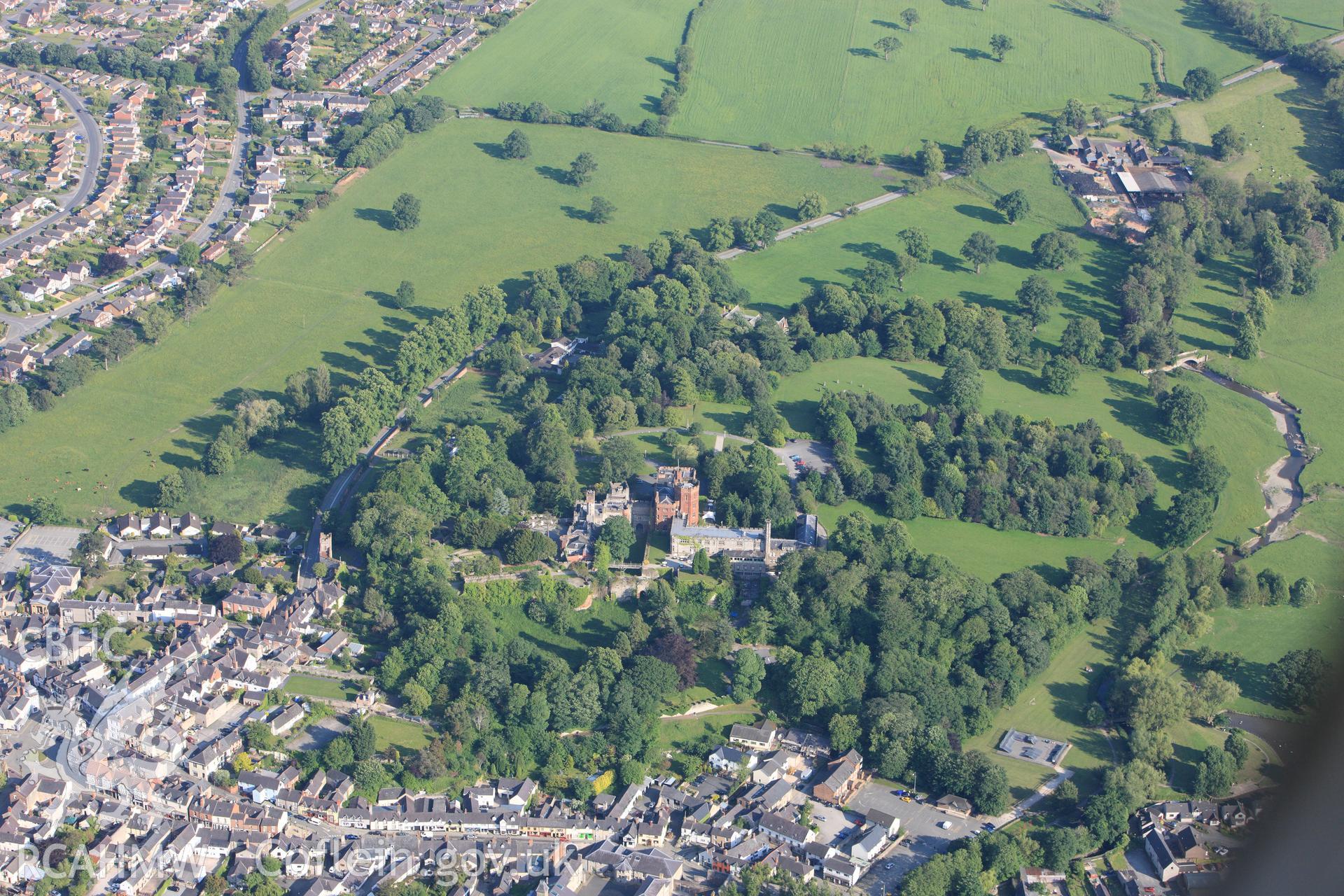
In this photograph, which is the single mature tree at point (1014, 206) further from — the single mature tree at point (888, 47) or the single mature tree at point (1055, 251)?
the single mature tree at point (888, 47)

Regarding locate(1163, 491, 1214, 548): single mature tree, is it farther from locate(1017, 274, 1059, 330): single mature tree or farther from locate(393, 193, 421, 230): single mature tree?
locate(393, 193, 421, 230): single mature tree

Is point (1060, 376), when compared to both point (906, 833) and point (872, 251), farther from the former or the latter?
point (906, 833)

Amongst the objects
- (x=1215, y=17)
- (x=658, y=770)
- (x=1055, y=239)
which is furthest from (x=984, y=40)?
(x=658, y=770)

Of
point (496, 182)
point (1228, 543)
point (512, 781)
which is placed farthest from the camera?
point (496, 182)

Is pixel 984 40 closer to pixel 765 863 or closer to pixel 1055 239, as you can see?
pixel 1055 239

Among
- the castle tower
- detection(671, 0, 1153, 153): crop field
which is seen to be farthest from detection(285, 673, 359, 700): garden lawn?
detection(671, 0, 1153, 153): crop field

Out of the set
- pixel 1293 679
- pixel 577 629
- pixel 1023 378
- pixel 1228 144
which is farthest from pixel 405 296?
pixel 1228 144

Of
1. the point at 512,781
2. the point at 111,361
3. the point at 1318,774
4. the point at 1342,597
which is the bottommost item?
the point at 111,361
